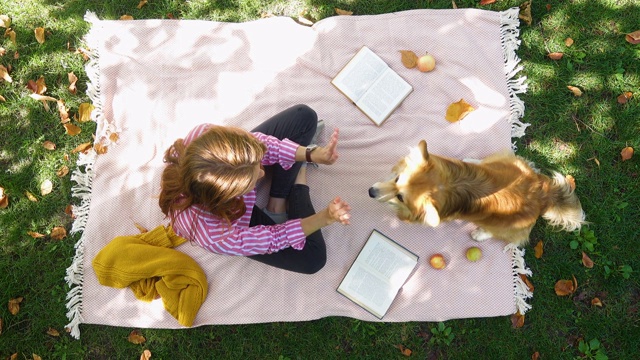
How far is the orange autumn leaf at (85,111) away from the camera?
4.08m

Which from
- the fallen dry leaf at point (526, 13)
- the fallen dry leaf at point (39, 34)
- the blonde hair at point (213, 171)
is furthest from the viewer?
the fallen dry leaf at point (39, 34)

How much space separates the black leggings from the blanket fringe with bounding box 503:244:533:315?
1720 millimetres

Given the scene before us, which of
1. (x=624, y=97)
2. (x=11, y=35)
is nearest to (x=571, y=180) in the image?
(x=624, y=97)

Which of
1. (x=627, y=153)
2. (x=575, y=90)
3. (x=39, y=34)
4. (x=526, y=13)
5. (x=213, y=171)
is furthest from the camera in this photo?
(x=39, y=34)

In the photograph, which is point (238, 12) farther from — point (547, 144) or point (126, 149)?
point (547, 144)

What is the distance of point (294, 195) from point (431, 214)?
4.16 feet

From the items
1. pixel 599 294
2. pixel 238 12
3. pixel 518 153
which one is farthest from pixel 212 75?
pixel 599 294

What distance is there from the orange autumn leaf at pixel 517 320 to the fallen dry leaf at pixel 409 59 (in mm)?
2511

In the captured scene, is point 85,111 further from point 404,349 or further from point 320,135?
point 404,349

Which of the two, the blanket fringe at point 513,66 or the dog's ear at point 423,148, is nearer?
the dog's ear at point 423,148

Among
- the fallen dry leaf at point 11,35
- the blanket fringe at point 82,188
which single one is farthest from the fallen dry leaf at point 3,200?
the fallen dry leaf at point 11,35

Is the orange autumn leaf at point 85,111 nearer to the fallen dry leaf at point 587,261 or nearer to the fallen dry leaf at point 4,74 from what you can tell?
the fallen dry leaf at point 4,74

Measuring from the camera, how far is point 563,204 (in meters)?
3.29

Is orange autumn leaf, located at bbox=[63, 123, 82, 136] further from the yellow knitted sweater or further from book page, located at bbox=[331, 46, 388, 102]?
book page, located at bbox=[331, 46, 388, 102]
